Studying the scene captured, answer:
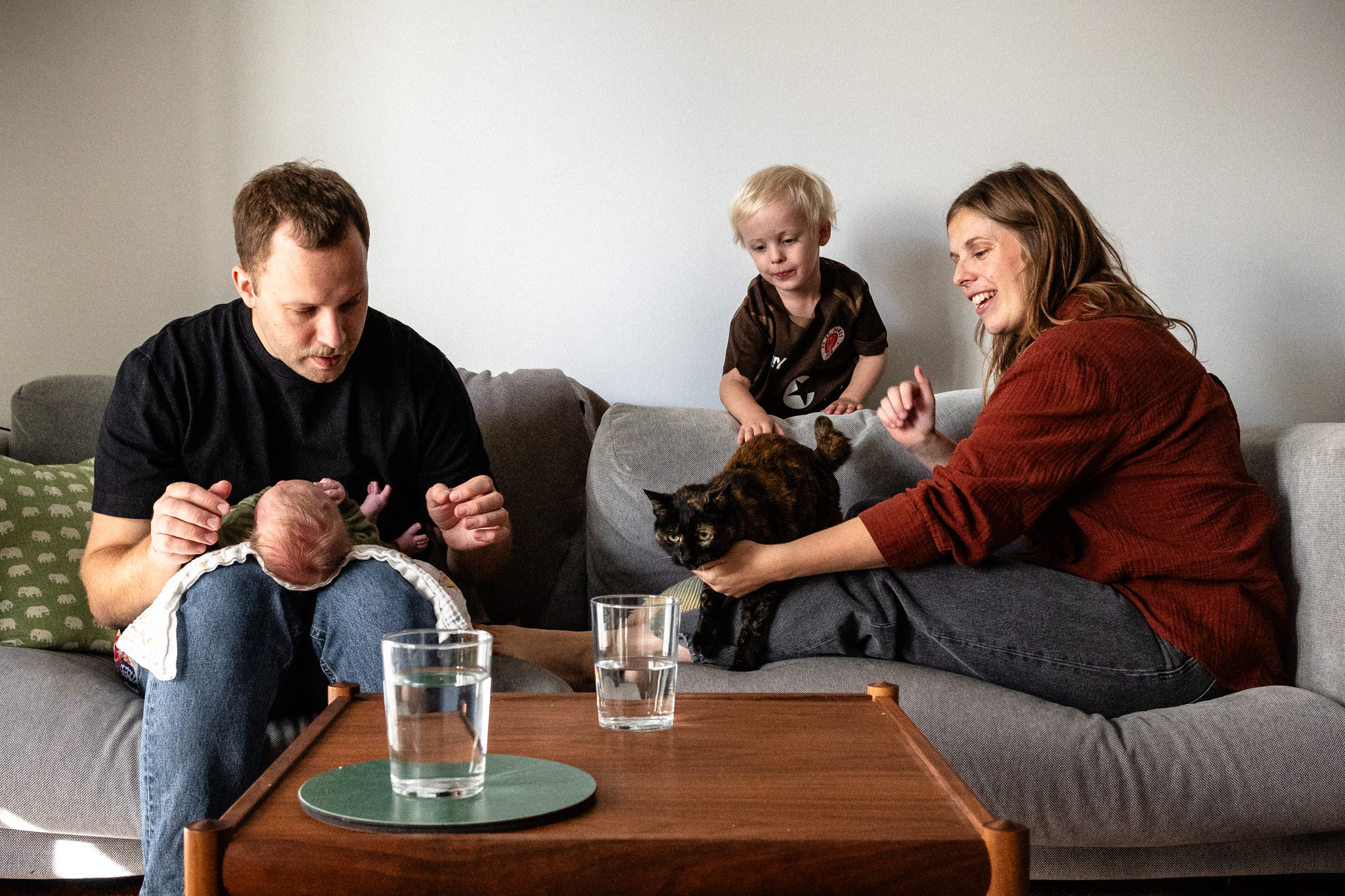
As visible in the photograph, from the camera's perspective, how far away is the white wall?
7.86ft

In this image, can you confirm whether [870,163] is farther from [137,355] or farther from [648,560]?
[137,355]

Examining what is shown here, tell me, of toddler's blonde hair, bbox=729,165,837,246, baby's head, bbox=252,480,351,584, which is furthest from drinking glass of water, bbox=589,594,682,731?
toddler's blonde hair, bbox=729,165,837,246

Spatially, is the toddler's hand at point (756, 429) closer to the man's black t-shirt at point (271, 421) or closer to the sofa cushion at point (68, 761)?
the man's black t-shirt at point (271, 421)

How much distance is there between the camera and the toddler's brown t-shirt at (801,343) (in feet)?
7.63

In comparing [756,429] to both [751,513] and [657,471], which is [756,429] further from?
[751,513]

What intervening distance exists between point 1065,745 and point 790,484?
556 millimetres

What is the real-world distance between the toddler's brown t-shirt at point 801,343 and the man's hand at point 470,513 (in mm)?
902

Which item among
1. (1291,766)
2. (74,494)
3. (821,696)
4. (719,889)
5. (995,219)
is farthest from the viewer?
(74,494)

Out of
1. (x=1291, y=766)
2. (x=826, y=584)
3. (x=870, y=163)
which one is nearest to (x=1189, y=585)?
(x=1291, y=766)

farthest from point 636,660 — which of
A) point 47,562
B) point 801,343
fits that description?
point 801,343

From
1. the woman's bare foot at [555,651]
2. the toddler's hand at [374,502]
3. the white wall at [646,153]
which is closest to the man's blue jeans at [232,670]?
the toddler's hand at [374,502]

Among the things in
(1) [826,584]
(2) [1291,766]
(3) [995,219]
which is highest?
(3) [995,219]

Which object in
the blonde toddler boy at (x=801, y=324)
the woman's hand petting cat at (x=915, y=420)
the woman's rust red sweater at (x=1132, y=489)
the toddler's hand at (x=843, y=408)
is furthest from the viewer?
the blonde toddler boy at (x=801, y=324)

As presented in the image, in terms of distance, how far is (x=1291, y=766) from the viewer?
1.33 meters
